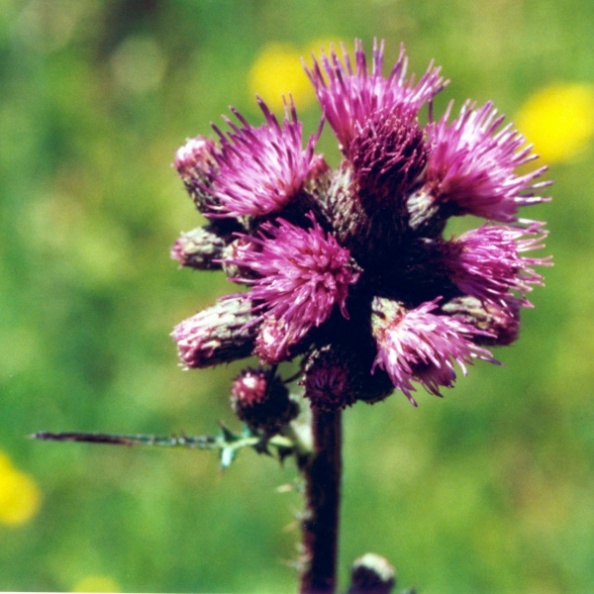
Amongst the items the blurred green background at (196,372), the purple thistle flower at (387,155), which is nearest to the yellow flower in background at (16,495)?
the blurred green background at (196,372)

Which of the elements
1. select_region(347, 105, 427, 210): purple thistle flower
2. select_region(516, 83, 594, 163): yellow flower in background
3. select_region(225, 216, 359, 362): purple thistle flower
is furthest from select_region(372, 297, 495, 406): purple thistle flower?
select_region(516, 83, 594, 163): yellow flower in background

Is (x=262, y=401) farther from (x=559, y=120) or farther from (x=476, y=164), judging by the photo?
(x=559, y=120)

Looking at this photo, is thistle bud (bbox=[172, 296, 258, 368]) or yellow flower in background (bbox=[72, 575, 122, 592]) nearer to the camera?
thistle bud (bbox=[172, 296, 258, 368])

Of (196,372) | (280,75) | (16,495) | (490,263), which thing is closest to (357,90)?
(490,263)

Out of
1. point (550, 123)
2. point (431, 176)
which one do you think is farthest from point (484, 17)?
point (431, 176)

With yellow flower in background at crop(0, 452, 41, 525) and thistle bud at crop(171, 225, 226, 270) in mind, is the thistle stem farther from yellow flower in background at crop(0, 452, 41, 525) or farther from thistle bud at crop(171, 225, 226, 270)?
yellow flower in background at crop(0, 452, 41, 525)

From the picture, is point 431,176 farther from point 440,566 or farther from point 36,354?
point 36,354
